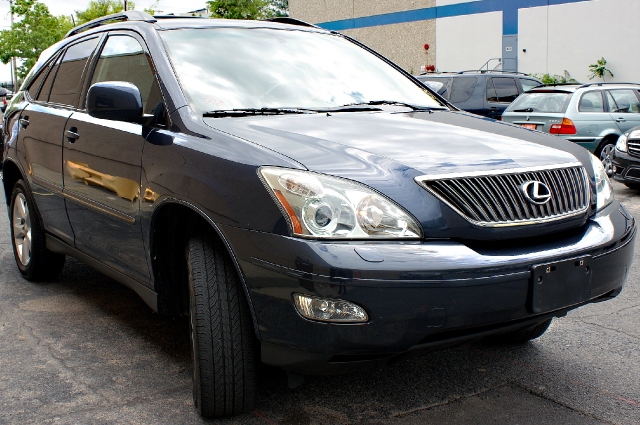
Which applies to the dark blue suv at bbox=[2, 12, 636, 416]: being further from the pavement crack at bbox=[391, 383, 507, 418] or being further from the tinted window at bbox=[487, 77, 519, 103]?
the tinted window at bbox=[487, 77, 519, 103]

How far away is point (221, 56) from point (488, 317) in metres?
1.92

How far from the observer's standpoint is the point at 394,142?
118 inches

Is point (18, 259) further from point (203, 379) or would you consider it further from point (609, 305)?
point (609, 305)

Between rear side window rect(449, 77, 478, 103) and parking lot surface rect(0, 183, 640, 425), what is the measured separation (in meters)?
10.9

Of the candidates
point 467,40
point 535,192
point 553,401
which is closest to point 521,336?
point 553,401

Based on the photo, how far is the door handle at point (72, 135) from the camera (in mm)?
4105

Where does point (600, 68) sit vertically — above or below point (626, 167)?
above

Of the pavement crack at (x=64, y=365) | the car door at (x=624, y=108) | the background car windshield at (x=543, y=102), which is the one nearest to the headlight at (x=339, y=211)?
the pavement crack at (x=64, y=365)

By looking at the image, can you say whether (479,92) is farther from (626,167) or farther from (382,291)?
(382,291)

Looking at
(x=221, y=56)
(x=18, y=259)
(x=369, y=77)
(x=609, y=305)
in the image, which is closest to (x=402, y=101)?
(x=369, y=77)

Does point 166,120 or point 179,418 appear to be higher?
point 166,120

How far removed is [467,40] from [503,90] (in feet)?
44.1

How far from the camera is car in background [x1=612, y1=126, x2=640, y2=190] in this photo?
958 cm

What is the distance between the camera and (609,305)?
4.57 metres
